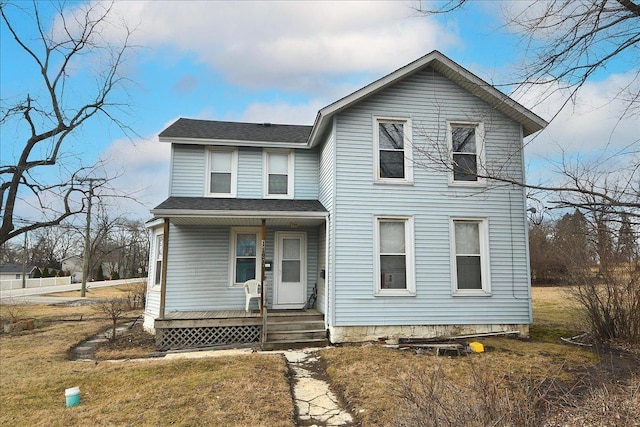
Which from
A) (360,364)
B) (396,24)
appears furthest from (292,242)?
(396,24)

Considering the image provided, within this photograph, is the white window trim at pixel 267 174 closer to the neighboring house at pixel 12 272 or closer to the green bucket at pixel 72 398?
the green bucket at pixel 72 398

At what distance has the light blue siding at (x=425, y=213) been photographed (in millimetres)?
9164

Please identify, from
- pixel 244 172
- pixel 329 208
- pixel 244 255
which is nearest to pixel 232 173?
pixel 244 172

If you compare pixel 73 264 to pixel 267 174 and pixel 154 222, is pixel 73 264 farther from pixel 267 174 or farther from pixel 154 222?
pixel 267 174

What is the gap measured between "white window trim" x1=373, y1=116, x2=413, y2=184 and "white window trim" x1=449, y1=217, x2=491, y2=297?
1574mm

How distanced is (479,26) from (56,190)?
530 inches

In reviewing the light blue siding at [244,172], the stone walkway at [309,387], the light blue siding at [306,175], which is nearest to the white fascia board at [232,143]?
the light blue siding at [244,172]

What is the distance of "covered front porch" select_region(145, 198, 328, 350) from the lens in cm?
945

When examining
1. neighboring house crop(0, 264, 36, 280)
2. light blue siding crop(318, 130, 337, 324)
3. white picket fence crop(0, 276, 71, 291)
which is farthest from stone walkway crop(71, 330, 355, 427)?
neighboring house crop(0, 264, 36, 280)

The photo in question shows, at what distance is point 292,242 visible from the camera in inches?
451

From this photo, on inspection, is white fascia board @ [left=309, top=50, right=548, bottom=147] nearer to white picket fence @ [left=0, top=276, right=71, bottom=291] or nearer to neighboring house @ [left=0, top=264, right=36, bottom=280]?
white picket fence @ [left=0, top=276, right=71, bottom=291]

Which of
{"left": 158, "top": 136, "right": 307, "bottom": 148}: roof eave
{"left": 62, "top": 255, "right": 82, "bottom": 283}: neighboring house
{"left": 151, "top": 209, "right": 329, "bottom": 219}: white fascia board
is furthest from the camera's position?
{"left": 62, "top": 255, "right": 82, "bottom": 283}: neighboring house

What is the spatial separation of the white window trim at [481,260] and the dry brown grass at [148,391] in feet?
15.3

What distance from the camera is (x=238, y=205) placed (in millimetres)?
10312
